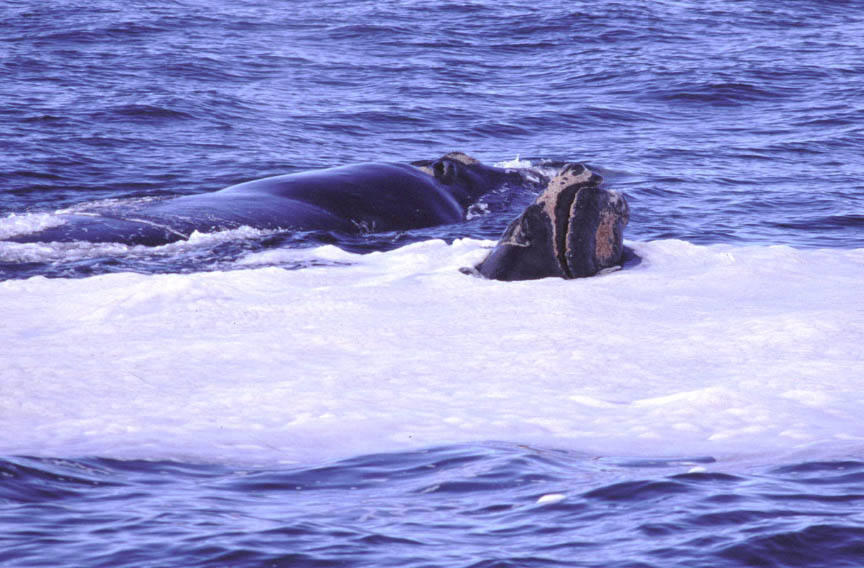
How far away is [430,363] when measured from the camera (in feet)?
26.1

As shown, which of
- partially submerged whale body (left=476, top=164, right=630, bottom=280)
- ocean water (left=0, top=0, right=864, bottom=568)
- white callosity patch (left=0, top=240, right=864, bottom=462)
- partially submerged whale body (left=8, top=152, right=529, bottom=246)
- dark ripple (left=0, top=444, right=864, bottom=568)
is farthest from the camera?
partially submerged whale body (left=8, top=152, right=529, bottom=246)

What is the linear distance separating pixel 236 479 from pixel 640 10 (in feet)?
94.1

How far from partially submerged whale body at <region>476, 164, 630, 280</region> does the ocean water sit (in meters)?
0.29

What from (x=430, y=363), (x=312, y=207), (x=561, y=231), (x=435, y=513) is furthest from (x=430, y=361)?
(x=312, y=207)

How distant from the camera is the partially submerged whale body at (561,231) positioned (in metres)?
10.5

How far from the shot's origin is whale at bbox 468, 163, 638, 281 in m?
10.5

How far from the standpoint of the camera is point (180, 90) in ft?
74.6

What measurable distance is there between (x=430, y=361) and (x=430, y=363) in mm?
44

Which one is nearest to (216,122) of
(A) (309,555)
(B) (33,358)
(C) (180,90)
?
(C) (180,90)

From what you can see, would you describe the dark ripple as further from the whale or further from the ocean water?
the whale

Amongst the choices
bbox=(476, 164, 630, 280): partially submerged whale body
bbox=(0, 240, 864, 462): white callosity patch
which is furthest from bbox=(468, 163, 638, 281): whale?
bbox=(0, 240, 864, 462): white callosity patch

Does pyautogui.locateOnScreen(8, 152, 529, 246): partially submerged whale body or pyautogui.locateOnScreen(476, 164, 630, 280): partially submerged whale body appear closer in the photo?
pyautogui.locateOnScreen(476, 164, 630, 280): partially submerged whale body

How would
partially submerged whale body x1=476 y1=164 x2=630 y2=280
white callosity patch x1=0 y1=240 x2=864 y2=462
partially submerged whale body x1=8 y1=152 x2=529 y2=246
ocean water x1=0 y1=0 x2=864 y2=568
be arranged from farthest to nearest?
partially submerged whale body x1=8 y1=152 x2=529 y2=246 < partially submerged whale body x1=476 y1=164 x2=630 y2=280 < white callosity patch x1=0 y1=240 x2=864 y2=462 < ocean water x1=0 y1=0 x2=864 y2=568

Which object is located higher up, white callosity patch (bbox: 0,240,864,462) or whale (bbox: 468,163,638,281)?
whale (bbox: 468,163,638,281)
